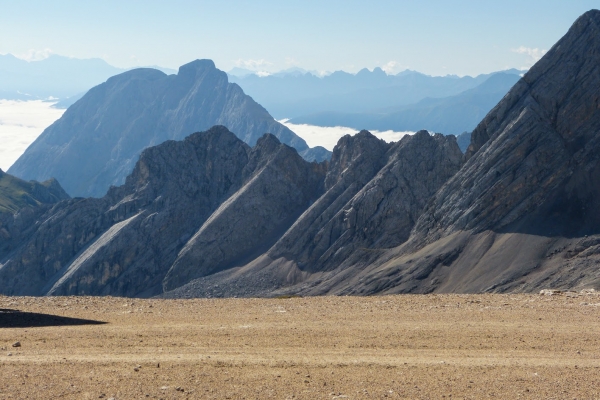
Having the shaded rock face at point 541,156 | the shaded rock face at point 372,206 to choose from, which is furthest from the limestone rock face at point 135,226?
the shaded rock face at point 541,156

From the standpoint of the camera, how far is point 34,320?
27875mm

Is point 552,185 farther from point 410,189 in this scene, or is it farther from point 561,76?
point 410,189

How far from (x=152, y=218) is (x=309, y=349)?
137 m

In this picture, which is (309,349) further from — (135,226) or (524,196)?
(135,226)

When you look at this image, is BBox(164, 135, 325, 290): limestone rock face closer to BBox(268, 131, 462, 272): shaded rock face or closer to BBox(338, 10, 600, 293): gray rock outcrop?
BBox(268, 131, 462, 272): shaded rock face

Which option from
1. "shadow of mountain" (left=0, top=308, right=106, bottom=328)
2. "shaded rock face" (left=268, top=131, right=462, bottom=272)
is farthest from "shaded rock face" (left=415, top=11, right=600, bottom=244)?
"shadow of mountain" (left=0, top=308, right=106, bottom=328)

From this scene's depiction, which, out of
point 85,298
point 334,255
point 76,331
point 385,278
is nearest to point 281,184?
point 334,255

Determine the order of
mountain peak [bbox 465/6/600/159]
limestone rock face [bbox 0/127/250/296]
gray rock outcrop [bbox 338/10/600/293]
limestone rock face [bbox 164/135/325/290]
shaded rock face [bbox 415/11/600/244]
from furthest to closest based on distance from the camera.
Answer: limestone rock face [bbox 0/127/250/296] → limestone rock face [bbox 164/135/325/290] → mountain peak [bbox 465/6/600/159] → shaded rock face [bbox 415/11/600/244] → gray rock outcrop [bbox 338/10/600/293]

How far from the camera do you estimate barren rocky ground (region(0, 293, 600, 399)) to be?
1759 centimetres

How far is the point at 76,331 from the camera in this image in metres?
25.0

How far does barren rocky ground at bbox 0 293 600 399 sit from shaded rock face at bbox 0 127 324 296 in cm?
10786

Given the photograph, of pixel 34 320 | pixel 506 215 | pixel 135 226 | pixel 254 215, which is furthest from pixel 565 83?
pixel 135 226

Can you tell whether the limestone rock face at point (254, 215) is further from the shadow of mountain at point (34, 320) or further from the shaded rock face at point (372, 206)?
the shadow of mountain at point (34, 320)

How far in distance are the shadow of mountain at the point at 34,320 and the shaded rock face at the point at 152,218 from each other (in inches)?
4208
